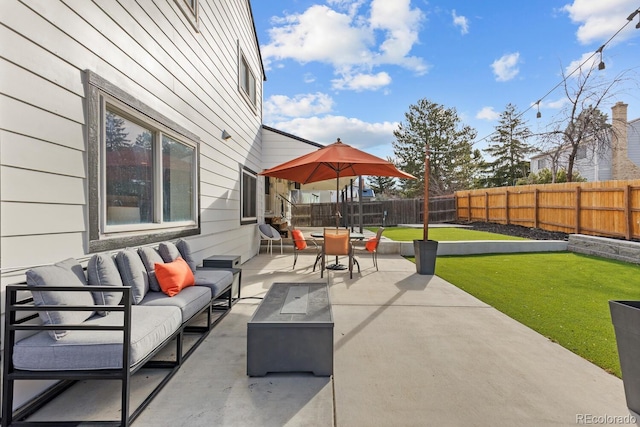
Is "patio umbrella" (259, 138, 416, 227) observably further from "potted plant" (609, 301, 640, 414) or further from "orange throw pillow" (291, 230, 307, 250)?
"potted plant" (609, 301, 640, 414)

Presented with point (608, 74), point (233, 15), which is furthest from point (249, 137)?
point (608, 74)

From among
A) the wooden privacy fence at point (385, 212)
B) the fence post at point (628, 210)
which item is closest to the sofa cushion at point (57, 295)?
the fence post at point (628, 210)

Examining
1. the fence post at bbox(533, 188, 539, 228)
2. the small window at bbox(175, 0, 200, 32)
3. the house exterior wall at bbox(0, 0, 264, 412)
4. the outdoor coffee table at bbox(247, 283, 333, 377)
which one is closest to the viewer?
the house exterior wall at bbox(0, 0, 264, 412)

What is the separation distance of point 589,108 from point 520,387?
17.9 meters

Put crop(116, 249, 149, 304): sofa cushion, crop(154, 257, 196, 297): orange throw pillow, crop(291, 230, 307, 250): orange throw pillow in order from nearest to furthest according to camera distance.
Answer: crop(116, 249, 149, 304): sofa cushion
crop(154, 257, 196, 297): orange throw pillow
crop(291, 230, 307, 250): orange throw pillow

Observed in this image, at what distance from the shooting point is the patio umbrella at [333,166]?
5496 mm

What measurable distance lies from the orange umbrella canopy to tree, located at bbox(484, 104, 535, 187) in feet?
94.3

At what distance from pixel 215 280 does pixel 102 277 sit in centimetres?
135

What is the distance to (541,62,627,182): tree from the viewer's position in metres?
14.1

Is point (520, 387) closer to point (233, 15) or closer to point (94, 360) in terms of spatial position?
point (94, 360)

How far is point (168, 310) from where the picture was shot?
2520 mm

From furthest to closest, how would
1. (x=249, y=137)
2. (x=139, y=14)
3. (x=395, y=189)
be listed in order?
(x=395, y=189) < (x=249, y=137) < (x=139, y=14)

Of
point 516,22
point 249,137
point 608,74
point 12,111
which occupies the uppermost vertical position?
point 516,22

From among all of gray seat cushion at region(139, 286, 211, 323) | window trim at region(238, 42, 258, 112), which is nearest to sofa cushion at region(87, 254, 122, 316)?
gray seat cushion at region(139, 286, 211, 323)
